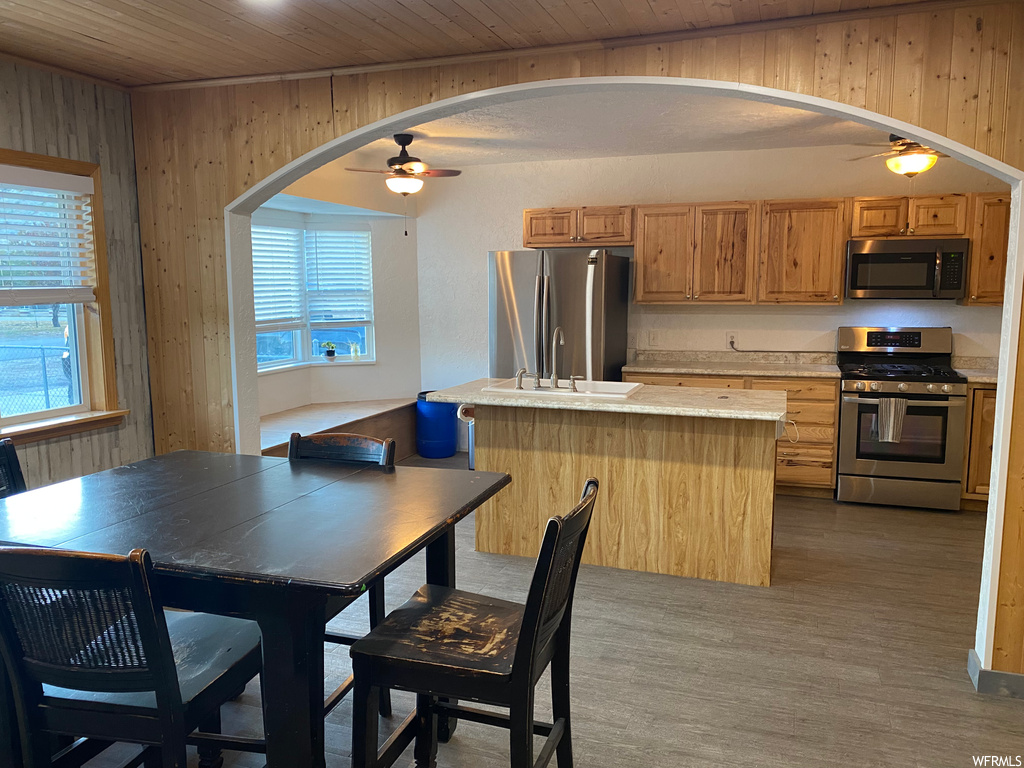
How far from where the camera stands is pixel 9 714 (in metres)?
1.76

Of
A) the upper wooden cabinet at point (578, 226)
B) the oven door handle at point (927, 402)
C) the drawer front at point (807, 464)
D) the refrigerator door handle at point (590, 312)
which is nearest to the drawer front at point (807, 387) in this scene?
the oven door handle at point (927, 402)

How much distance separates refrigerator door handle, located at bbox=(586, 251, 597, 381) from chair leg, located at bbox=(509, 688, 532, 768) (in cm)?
393

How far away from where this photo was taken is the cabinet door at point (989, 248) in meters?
4.93

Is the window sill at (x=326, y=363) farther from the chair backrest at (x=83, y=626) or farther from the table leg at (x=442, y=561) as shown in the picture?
the chair backrest at (x=83, y=626)

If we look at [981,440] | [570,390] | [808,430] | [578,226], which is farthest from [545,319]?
[981,440]

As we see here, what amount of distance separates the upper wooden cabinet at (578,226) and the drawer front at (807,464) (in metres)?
2.02

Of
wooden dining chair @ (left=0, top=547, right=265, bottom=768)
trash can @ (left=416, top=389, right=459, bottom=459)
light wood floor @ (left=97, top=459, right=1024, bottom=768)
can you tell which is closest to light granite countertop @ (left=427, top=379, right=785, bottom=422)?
light wood floor @ (left=97, top=459, right=1024, bottom=768)

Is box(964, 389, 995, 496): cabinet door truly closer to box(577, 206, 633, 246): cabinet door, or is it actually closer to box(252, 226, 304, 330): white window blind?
box(577, 206, 633, 246): cabinet door

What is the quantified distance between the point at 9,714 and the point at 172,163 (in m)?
2.99

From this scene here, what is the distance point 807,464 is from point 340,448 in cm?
379

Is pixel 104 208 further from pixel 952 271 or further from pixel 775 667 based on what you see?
pixel 952 271

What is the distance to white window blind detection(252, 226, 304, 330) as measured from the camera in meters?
6.05

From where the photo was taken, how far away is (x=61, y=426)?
3.54 metres

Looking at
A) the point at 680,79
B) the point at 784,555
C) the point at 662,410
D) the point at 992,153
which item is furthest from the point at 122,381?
the point at 992,153
